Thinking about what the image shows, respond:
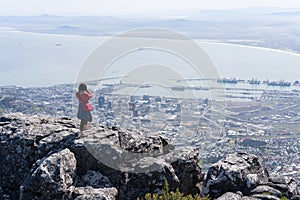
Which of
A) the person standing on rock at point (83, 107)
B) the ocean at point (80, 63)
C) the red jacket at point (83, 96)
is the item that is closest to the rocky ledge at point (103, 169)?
the person standing on rock at point (83, 107)

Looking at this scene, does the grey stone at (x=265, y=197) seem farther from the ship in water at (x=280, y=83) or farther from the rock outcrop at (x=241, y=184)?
the ship in water at (x=280, y=83)

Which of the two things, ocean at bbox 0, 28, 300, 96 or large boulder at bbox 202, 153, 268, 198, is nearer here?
large boulder at bbox 202, 153, 268, 198

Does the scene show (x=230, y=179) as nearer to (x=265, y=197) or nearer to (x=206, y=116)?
(x=265, y=197)

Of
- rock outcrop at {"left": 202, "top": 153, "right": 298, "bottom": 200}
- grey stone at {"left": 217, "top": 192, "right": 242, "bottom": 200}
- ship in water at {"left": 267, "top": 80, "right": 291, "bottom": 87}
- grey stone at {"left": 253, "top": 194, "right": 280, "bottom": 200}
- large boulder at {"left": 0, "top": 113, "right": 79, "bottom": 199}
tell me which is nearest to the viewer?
grey stone at {"left": 217, "top": 192, "right": 242, "bottom": 200}

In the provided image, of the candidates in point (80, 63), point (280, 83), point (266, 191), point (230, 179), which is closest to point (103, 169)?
point (230, 179)

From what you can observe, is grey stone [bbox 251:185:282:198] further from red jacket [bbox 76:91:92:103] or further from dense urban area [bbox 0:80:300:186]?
dense urban area [bbox 0:80:300:186]

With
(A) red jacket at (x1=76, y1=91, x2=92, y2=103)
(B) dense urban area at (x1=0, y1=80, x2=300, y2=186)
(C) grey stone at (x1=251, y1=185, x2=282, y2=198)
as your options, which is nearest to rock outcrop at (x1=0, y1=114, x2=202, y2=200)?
(A) red jacket at (x1=76, y1=91, x2=92, y2=103)

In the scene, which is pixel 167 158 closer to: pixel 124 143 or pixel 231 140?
pixel 124 143

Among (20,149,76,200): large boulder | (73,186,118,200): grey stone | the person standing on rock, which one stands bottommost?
(73,186,118,200): grey stone

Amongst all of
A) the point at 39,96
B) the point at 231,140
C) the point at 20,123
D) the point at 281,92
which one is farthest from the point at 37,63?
the point at 20,123
